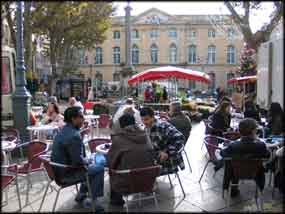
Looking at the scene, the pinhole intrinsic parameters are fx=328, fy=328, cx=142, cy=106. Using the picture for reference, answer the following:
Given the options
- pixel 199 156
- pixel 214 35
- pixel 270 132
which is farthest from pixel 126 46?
pixel 270 132

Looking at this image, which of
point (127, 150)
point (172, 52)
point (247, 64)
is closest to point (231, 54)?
point (247, 64)

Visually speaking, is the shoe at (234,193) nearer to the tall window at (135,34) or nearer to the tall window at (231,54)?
the tall window at (135,34)

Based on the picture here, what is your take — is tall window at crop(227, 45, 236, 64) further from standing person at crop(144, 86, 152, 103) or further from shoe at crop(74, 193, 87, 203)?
shoe at crop(74, 193, 87, 203)

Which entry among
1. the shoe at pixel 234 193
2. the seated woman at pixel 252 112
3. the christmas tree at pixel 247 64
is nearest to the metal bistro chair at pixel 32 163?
the shoe at pixel 234 193

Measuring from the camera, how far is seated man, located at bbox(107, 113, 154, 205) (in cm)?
364

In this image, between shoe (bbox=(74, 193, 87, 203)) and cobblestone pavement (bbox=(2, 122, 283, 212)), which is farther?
shoe (bbox=(74, 193, 87, 203))

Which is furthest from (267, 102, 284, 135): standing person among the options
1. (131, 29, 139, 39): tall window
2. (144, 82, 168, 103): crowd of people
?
(131, 29, 139, 39): tall window

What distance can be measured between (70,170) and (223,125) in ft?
12.2

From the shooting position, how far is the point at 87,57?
25734 mm

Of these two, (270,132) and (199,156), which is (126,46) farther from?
(270,132)

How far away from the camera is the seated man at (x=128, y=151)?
3.64m

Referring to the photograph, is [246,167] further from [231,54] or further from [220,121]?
[231,54]

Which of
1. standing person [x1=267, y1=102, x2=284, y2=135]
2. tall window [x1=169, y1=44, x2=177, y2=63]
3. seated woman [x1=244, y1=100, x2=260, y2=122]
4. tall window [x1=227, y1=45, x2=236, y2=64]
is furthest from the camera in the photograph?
tall window [x1=227, y1=45, x2=236, y2=64]

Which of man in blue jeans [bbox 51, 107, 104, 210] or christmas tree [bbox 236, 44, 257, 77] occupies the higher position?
christmas tree [bbox 236, 44, 257, 77]
